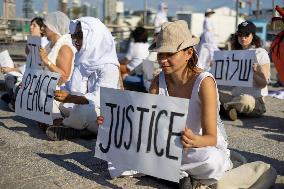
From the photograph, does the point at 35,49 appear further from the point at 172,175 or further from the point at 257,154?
the point at 172,175

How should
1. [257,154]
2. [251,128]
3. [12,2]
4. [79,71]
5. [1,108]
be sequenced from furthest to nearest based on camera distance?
1. [12,2]
2. [1,108]
3. [251,128]
4. [79,71]
5. [257,154]

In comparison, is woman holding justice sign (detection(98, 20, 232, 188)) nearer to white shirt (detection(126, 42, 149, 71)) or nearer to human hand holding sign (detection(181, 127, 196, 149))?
human hand holding sign (detection(181, 127, 196, 149))

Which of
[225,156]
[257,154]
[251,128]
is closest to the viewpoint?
[225,156]

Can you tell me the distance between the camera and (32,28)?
7570mm

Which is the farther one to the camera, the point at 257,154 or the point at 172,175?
the point at 257,154

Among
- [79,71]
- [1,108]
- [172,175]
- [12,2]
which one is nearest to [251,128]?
[79,71]

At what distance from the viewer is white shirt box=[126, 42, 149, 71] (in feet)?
33.3

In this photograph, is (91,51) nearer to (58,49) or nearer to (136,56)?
(58,49)

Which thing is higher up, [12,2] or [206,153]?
[12,2]

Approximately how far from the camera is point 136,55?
1019 cm

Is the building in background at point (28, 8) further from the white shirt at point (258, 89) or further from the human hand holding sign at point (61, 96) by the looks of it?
the human hand holding sign at point (61, 96)

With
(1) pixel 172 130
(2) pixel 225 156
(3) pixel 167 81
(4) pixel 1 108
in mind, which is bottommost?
(4) pixel 1 108

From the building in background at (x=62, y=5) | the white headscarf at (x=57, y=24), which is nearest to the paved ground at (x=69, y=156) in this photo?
the white headscarf at (x=57, y=24)

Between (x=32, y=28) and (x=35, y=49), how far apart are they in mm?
1299
